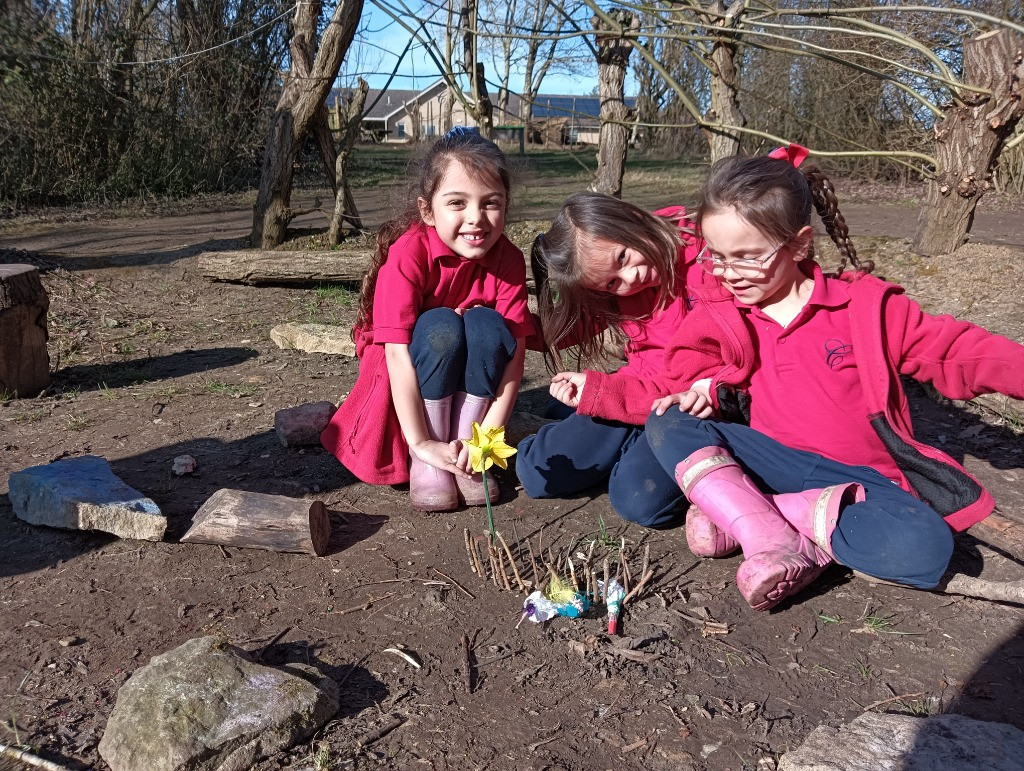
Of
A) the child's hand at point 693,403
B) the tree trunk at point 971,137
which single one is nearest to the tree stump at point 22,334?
the child's hand at point 693,403

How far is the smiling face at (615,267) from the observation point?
280 cm

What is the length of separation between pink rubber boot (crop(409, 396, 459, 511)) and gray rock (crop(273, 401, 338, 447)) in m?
0.64

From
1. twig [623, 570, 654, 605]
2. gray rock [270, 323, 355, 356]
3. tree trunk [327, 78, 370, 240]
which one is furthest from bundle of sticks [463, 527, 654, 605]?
tree trunk [327, 78, 370, 240]

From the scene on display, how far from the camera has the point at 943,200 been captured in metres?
4.76

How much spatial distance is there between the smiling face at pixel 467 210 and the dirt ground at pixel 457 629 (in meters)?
0.91

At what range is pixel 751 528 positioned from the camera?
95.8 inches

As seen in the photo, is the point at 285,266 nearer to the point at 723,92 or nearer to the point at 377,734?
the point at 723,92

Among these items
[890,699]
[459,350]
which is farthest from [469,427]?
[890,699]

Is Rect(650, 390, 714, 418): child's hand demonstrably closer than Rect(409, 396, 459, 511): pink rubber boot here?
Yes

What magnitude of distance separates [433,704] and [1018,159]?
35.1 ft

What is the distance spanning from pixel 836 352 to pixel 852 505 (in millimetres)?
434

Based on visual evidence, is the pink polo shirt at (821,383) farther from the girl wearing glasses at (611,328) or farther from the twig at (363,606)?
the twig at (363,606)

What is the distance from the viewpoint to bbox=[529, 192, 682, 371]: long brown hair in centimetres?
→ 280

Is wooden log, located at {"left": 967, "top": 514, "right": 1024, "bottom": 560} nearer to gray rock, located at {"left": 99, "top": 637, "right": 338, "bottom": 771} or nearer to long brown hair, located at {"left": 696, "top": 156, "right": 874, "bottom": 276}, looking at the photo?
long brown hair, located at {"left": 696, "top": 156, "right": 874, "bottom": 276}
